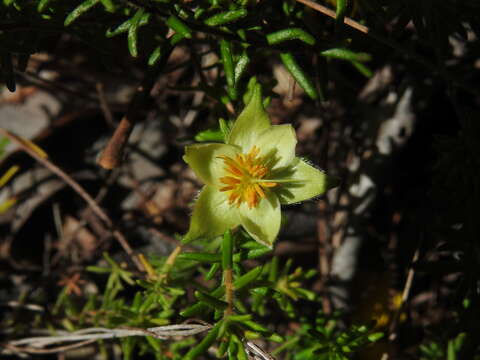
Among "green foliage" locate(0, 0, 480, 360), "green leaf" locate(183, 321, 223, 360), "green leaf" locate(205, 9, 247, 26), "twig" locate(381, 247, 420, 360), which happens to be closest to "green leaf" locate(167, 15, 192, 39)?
"green foliage" locate(0, 0, 480, 360)

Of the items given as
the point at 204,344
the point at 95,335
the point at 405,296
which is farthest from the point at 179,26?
the point at 405,296

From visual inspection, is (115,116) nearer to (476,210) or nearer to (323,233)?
(323,233)

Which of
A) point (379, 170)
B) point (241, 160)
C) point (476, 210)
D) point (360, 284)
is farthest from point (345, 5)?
point (360, 284)

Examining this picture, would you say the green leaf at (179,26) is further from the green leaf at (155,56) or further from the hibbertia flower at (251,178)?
the hibbertia flower at (251,178)

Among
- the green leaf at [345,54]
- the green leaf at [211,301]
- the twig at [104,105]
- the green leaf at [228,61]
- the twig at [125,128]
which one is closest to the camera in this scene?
the green leaf at [211,301]

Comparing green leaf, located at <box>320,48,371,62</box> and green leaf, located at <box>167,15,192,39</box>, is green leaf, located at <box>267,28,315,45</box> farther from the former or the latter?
green leaf, located at <box>167,15,192,39</box>

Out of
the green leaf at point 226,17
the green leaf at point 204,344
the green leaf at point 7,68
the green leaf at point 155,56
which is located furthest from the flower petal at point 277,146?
the green leaf at point 7,68

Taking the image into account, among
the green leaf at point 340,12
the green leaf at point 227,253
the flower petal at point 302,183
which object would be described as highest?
the green leaf at point 340,12

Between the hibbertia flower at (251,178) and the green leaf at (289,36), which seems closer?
the hibbertia flower at (251,178)
